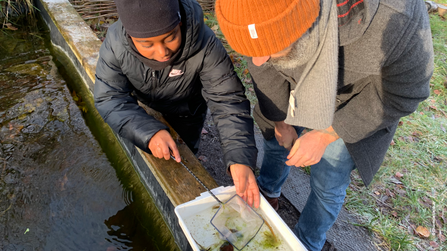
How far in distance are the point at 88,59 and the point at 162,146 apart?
6.01ft

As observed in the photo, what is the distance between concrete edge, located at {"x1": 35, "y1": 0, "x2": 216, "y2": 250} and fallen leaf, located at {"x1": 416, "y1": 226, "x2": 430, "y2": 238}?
201 cm

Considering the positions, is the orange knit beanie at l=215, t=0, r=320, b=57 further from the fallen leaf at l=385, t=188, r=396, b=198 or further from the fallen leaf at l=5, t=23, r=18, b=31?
the fallen leaf at l=5, t=23, r=18, b=31

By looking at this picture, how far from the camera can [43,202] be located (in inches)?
94.7

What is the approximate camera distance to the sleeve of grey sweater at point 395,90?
4.16ft

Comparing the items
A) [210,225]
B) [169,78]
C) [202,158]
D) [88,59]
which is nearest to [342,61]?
[210,225]

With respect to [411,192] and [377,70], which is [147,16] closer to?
[377,70]

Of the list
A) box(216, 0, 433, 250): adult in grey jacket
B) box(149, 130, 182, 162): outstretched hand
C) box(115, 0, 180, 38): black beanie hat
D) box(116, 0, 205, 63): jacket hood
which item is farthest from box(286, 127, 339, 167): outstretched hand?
box(115, 0, 180, 38): black beanie hat

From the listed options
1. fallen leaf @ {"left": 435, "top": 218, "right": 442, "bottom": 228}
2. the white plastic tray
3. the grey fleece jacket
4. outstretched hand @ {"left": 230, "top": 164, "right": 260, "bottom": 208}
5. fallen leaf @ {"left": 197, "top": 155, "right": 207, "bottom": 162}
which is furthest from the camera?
fallen leaf @ {"left": 197, "top": 155, "right": 207, "bottom": 162}

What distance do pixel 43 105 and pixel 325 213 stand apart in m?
3.08

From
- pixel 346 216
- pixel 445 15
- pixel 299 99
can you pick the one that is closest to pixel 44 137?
pixel 299 99

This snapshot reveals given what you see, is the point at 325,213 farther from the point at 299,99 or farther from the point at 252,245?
the point at 299,99

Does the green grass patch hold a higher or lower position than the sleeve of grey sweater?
lower

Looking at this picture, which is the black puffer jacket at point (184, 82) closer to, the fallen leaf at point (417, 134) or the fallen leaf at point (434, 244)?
the fallen leaf at point (434, 244)

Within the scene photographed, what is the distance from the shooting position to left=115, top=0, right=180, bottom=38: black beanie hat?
5.67 ft
